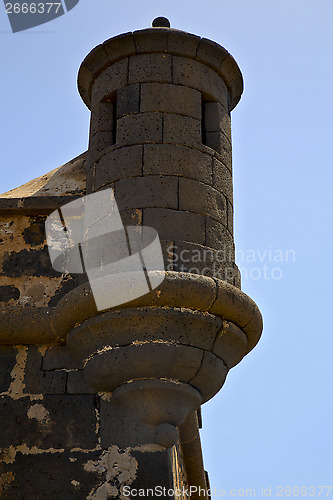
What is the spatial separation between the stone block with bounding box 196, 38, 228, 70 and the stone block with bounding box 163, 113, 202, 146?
56 centimetres

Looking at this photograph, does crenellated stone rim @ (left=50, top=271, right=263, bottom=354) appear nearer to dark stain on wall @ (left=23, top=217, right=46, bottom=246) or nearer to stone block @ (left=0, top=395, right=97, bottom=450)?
stone block @ (left=0, top=395, right=97, bottom=450)

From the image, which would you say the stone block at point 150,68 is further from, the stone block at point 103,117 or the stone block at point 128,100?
the stone block at point 103,117

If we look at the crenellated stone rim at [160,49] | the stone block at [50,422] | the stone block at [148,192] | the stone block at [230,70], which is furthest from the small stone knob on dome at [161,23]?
the stone block at [50,422]

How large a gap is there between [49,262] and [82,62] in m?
1.65

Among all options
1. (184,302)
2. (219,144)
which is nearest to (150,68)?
(219,144)

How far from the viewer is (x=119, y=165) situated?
499cm

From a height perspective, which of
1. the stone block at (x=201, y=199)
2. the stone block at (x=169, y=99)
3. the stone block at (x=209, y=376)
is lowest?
the stone block at (x=209, y=376)

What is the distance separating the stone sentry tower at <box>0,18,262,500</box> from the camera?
438cm

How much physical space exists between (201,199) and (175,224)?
0.31 metres

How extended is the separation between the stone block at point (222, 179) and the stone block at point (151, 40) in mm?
960

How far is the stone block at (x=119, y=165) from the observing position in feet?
16.1

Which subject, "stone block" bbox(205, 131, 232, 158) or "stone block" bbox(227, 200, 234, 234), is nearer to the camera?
"stone block" bbox(227, 200, 234, 234)

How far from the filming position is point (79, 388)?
4645 mm

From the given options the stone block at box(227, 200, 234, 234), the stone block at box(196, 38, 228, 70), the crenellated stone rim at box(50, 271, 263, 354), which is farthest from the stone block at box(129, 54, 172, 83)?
the crenellated stone rim at box(50, 271, 263, 354)
